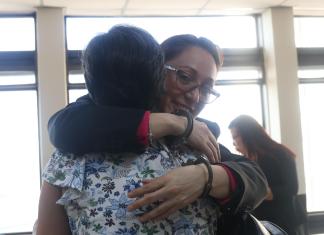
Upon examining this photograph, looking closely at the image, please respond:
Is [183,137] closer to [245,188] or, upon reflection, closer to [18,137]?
[245,188]

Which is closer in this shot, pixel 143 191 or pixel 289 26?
pixel 143 191

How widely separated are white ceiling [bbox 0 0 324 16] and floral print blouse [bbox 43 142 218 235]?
3809 mm

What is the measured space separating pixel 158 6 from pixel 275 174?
2.46 metres

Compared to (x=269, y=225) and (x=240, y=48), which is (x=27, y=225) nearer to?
(x=240, y=48)

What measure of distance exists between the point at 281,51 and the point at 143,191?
445cm

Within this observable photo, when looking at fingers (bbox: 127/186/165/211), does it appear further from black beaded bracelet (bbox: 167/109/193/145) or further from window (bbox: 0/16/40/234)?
window (bbox: 0/16/40/234)

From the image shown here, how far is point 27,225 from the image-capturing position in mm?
4629

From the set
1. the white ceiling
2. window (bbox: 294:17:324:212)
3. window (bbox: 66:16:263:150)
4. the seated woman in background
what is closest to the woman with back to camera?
the seated woman in background

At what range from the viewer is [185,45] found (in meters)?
1.00

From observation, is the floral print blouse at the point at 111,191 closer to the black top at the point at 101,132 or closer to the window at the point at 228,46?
the black top at the point at 101,132

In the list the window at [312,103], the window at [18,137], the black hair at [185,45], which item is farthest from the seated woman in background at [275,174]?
the window at [18,137]

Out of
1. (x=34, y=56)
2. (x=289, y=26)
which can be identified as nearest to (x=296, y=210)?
(x=289, y=26)

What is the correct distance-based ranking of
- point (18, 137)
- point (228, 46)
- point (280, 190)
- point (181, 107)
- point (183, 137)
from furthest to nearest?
point (228, 46) < point (18, 137) < point (280, 190) < point (181, 107) < point (183, 137)

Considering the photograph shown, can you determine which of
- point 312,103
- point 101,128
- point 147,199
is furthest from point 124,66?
point 312,103
